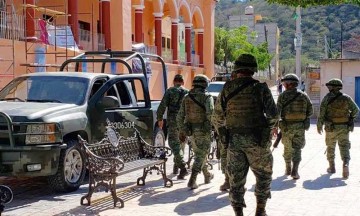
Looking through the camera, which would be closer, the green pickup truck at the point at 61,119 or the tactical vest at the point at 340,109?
the green pickup truck at the point at 61,119

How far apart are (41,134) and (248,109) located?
311 centimetres

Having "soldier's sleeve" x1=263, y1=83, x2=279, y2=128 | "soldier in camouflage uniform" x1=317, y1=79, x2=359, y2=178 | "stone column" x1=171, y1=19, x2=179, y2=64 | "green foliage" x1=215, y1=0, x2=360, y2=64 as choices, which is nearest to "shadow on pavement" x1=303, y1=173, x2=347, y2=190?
"soldier in camouflage uniform" x1=317, y1=79, x2=359, y2=178

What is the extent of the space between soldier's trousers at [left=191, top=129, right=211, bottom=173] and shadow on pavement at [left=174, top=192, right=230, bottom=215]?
56cm

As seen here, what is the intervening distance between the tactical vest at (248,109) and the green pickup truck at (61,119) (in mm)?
2876

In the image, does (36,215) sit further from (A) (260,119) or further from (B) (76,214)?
(A) (260,119)

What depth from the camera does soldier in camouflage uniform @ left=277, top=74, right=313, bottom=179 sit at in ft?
31.6

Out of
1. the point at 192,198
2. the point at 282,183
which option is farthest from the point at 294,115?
the point at 192,198

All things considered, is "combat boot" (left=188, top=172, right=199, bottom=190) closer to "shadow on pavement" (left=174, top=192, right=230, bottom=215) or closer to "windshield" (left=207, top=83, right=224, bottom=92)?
"shadow on pavement" (left=174, top=192, right=230, bottom=215)

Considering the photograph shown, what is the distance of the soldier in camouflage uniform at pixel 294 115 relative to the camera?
31.6 feet

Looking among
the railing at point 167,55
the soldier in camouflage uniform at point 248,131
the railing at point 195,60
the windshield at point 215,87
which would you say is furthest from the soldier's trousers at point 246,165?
the railing at point 195,60

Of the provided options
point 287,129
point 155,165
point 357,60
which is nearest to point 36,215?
point 155,165

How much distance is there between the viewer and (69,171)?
840cm

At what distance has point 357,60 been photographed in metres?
26.4

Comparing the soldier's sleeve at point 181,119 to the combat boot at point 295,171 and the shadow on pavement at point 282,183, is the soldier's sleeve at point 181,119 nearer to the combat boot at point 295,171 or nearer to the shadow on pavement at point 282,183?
the shadow on pavement at point 282,183
